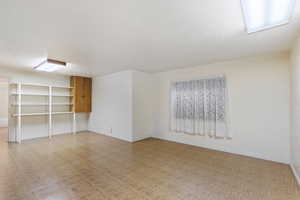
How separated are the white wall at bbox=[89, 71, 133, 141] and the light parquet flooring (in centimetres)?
125

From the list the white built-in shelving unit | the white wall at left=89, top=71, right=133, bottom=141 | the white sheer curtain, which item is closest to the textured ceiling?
the white sheer curtain

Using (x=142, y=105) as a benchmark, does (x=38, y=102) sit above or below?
above

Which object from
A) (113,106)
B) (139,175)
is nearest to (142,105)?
(113,106)

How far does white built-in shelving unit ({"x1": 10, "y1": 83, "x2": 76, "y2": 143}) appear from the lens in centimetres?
→ 468

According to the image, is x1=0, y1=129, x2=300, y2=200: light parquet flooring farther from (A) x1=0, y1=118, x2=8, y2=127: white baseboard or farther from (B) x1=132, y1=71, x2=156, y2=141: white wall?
(A) x1=0, y1=118, x2=8, y2=127: white baseboard

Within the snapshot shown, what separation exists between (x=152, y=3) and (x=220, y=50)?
1.98 m

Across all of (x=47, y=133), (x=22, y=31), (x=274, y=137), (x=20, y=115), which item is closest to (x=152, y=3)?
(x=22, y=31)

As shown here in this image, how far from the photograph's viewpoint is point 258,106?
3188 mm

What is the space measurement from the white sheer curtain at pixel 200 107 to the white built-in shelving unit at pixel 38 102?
13.4ft

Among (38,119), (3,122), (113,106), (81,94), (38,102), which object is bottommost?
(3,122)

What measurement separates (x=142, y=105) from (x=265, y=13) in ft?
12.4

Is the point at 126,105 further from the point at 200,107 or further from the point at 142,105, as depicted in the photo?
the point at 200,107

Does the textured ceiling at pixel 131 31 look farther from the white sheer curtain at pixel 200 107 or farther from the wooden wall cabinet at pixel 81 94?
the wooden wall cabinet at pixel 81 94

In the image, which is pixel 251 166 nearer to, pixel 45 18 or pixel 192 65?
pixel 192 65
